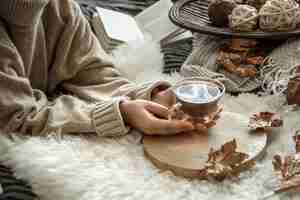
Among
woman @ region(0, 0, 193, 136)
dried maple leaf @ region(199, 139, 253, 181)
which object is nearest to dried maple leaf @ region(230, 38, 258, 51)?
woman @ region(0, 0, 193, 136)

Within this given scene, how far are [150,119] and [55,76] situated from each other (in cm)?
25

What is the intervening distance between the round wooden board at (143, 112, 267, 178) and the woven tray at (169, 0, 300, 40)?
0.78 ft

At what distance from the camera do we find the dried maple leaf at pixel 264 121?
870mm

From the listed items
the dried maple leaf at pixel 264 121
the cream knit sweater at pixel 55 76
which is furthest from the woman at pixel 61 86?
the dried maple leaf at pixel 264 121

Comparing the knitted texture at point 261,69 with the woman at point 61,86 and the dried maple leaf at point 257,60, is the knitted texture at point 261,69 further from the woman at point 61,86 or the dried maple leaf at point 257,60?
the woman at point 61,86

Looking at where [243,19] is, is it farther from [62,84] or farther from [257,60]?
[62,84]

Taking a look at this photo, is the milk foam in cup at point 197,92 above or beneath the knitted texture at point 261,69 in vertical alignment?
above

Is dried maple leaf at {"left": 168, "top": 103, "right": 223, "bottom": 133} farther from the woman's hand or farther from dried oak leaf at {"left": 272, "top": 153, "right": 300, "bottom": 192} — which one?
dried oak leaf at {"left": 272, "top": 153, "right": 300, "bottom": 192}

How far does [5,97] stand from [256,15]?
0.50 metres

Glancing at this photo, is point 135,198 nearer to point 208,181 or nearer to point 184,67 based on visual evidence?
point 208,181

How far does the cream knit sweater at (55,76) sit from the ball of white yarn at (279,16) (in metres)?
0.28

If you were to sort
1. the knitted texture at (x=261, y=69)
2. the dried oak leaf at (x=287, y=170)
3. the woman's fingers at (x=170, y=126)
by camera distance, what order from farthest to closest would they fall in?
1. the knitted texture at (x=261, y=69)
2. the woman's fingers at (x=170, y=126)
3. the dried oak leaf at (x=287, y=170)

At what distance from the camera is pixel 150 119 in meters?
0.86

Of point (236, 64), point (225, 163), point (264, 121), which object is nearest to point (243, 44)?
point (236, 64)
